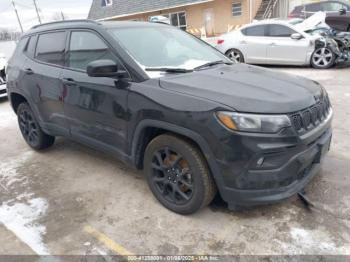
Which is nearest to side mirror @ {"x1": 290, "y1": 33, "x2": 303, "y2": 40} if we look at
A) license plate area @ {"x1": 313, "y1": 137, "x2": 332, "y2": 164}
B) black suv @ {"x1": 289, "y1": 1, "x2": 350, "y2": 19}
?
black suv @ {"x1": 289, "y1": 1, "x2": 350, "y2": 19}

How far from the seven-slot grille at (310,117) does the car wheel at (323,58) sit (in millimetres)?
6635

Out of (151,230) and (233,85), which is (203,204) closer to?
(151,230)

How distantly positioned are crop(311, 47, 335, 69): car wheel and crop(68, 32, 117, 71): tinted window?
731 centimetres

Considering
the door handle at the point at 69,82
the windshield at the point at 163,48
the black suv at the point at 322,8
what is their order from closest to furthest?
the windshield at the point at 163,48 → the door handle at the point at 69,82 → the black suv at the point at 322,8

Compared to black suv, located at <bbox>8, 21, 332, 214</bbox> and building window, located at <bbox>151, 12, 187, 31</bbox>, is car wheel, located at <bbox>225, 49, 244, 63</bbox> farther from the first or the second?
building window, located at <bbox>151, 12, 187, 31</bbox>

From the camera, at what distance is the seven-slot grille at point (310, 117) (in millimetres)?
2529

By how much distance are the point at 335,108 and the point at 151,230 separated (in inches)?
170

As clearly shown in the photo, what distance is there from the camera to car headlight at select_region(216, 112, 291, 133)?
2.43 metres

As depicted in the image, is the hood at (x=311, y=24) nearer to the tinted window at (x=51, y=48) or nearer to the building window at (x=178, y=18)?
the tinted window at (x=51, y=48)

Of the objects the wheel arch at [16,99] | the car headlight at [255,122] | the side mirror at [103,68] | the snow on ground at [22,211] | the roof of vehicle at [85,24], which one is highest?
the roof of vehicle at [85,24]

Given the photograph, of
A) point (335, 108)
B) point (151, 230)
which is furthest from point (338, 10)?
point (151, 230)

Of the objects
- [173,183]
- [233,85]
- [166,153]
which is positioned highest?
[233,85]

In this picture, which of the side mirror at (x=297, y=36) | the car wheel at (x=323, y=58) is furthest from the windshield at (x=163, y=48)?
the car wheel at (x=323, y=58)

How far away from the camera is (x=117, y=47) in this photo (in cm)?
317
